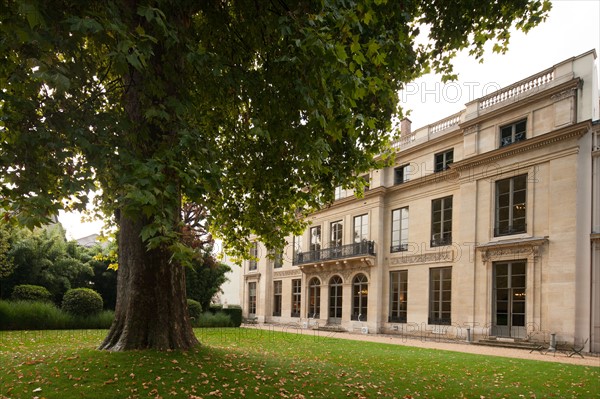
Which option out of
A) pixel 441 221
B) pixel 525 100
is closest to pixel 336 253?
pixel 441 221

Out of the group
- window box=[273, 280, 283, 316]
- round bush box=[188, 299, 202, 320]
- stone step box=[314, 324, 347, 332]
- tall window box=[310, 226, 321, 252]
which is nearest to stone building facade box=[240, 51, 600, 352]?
stone step box=[314, 324, 347, 332]

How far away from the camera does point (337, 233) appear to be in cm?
2972

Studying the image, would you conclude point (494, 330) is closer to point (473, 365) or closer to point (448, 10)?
point (473, 365)

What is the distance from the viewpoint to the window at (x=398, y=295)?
2430 centimetres

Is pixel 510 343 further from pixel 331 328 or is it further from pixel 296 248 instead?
pixel 296 248

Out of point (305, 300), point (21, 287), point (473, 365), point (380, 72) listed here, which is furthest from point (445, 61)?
point (305, 300)

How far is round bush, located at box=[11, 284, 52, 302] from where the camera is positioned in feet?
61.2

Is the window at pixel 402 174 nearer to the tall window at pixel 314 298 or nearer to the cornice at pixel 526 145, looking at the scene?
the cornice at pixel 526 145

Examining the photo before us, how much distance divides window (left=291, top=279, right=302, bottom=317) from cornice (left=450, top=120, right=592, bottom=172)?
15.1m

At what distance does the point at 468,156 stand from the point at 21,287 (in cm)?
2112

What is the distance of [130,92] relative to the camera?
7.45 metres

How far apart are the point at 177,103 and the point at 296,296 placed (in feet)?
91.6

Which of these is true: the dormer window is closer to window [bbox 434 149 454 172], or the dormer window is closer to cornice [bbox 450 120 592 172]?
window [bbox 434 149 454 172]

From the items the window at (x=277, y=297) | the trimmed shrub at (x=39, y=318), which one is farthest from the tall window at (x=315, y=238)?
the trimmed shrub at (x=39, y=318)
